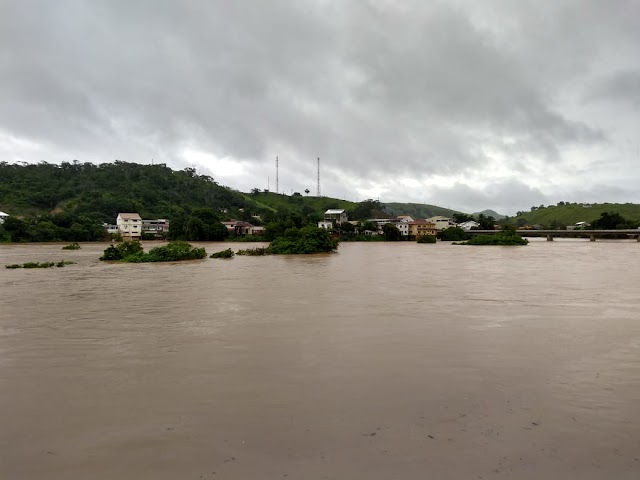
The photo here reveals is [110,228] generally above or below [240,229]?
above

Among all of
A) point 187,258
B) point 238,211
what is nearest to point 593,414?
point 187,258

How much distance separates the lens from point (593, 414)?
476 cm

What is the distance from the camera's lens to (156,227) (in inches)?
2960

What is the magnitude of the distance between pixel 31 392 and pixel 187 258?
26.8m

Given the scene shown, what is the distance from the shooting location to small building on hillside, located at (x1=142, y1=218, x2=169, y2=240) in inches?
2882

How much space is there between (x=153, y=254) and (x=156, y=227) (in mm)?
48228

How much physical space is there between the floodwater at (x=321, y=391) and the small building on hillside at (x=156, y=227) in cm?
6405

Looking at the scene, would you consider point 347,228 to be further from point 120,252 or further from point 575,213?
point 575,213

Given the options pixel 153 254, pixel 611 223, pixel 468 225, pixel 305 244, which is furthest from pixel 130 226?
pixel 611 223

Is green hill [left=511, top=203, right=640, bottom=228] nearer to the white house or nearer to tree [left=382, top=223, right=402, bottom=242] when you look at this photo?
the white house

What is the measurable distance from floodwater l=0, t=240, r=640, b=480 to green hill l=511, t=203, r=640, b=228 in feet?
360

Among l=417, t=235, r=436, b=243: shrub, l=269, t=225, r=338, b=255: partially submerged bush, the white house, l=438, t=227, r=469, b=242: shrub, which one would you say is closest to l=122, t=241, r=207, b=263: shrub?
l=269, t=225, r=338, b=255: partially submerged bush

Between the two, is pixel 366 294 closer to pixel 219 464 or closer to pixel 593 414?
pixel 593 414

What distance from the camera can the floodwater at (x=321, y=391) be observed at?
3822 millimetres
